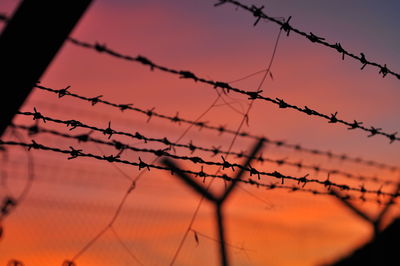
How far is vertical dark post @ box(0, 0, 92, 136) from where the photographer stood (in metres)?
1.51

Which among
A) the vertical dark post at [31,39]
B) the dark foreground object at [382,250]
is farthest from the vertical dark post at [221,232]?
the vertical dark post at [31,39]

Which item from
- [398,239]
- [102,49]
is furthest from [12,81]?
[398,239]

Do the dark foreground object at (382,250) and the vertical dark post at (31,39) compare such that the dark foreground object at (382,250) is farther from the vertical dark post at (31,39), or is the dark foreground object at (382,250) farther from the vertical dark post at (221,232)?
the vertical dark post at (31,39)

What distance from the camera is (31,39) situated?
1.52 metres

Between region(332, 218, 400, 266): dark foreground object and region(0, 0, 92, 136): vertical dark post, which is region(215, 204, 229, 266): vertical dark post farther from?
region(0, 0, 92, 136): vertical dark post

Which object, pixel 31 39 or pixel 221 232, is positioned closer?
pixel 31 39

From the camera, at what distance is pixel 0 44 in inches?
59.9

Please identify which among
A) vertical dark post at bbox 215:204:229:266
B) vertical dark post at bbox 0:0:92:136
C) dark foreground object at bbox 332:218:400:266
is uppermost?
dark foreground object at bbox 332:218:400:266

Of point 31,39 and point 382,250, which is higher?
point 382,250

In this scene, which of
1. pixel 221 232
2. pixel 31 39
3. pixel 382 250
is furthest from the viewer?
pixel 382 250

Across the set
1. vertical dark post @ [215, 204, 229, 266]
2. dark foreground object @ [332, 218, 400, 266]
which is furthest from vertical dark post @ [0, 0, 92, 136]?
dark foreground object @ [332, 218, 400, 266]

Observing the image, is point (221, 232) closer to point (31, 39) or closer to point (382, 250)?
point (382, 250)

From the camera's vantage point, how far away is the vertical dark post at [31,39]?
4.97ft

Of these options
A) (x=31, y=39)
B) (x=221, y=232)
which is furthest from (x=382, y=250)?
(x=31, y=39)
